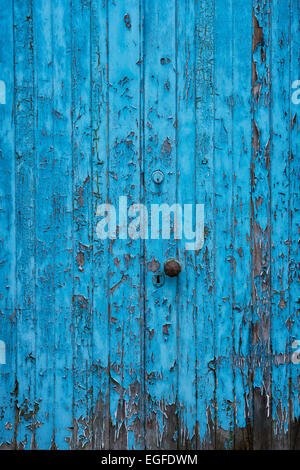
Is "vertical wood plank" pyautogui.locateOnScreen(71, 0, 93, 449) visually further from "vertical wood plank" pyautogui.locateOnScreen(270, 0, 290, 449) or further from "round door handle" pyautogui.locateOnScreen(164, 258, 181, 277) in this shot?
"vertical wood plank" pyautogui.locateOnScreen(270, 0, 290, 449)

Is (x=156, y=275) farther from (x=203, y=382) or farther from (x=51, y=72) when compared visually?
(x=51, y=72)

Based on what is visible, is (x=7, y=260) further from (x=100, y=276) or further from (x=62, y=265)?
(x=100, y=276)

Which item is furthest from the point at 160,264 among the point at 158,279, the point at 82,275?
the point at 82,275

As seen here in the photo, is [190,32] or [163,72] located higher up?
[190,32]

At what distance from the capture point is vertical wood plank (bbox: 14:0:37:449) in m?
1.57

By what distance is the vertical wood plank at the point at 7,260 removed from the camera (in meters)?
1.58

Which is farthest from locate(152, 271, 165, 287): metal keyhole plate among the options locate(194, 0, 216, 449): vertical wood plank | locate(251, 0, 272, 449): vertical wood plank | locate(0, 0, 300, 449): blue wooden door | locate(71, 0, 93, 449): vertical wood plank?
locate(251, 0, 272, 449): vertical wood plank

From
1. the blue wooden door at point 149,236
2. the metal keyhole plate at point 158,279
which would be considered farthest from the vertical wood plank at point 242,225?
the metal keyhole plate at point 158,279

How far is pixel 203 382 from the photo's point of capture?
1.57m

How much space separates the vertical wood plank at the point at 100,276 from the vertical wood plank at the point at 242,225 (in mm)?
490

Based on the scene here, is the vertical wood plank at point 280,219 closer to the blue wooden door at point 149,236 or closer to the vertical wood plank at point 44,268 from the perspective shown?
the blue wooden door at point 149,236
